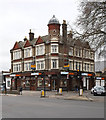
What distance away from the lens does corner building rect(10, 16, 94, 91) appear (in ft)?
173

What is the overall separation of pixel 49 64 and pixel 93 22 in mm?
29111

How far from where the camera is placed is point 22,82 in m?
60.2

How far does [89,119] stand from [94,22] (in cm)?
1509

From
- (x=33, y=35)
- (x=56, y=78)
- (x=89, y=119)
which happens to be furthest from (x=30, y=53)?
(x=89, y=119)

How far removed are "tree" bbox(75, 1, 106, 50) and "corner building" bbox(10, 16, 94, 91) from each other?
21.8 m

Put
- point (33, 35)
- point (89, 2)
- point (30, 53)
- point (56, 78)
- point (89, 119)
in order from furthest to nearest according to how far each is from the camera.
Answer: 1. point (33, 35)
2. point (30, 53)
3. point (56, 78)
4. point (89, 2)
5. point (89, 119)

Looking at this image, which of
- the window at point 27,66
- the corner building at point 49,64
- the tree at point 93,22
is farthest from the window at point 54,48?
the tree at point 93,22

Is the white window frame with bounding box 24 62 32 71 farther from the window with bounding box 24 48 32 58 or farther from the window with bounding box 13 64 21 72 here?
the window with bounding box 13 64 21 72

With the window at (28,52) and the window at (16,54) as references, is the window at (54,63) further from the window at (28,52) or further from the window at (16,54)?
the window at (16,54)

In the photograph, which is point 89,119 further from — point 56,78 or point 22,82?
point 22,82

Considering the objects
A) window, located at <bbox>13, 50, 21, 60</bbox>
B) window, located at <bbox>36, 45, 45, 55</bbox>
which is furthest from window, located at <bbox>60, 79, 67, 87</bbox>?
window, located at <bbox>13, 50, 21, 60</bbox>

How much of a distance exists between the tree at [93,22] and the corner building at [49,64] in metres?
21.8

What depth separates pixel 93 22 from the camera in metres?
24.9

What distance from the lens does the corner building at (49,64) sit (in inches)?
2080
